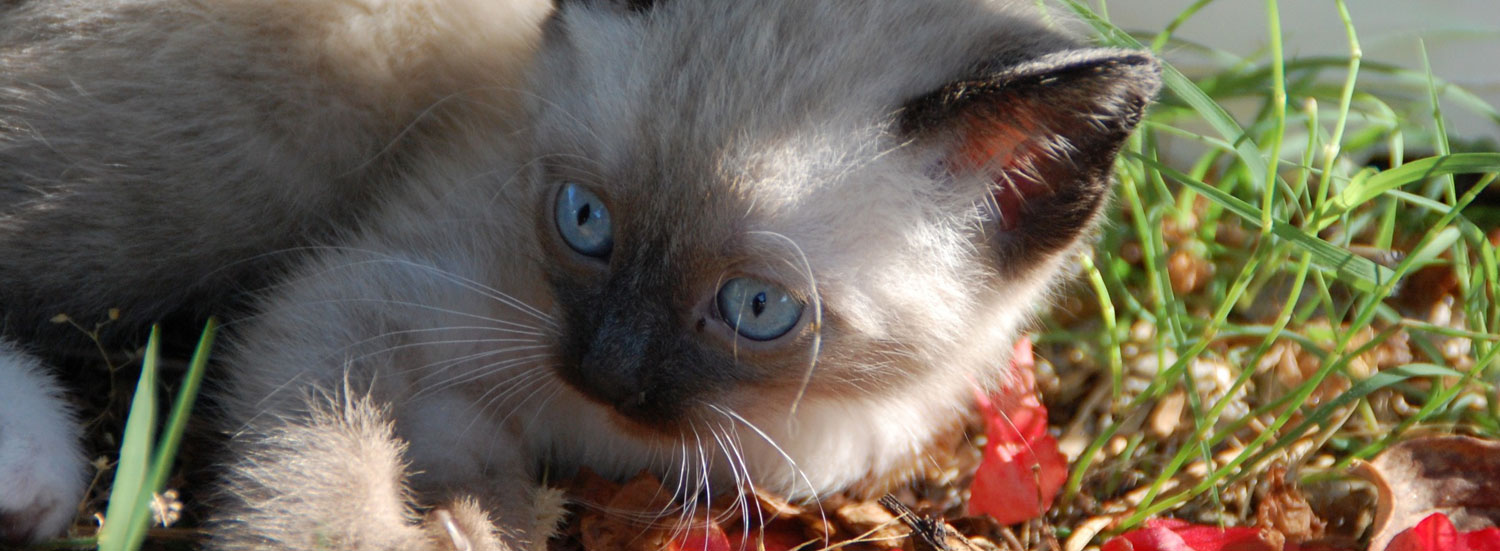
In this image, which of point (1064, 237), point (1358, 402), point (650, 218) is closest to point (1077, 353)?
point (1358, 402)

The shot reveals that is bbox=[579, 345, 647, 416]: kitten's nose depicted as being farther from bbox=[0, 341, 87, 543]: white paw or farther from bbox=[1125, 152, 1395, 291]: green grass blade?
bbox=[1125, 152, 1395, 291]: green grass blade

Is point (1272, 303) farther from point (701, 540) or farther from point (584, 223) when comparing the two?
point (584, 223)

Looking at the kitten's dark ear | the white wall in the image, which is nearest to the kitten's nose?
the kitten's dark ear

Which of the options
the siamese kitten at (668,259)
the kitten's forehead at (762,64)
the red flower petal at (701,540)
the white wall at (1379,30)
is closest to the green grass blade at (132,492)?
the siamese kitten at (668,259)

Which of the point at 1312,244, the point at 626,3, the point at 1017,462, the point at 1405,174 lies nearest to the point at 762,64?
the point at 626,3

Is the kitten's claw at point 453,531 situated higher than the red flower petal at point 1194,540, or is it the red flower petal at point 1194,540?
the kitten's claw at point 453,531

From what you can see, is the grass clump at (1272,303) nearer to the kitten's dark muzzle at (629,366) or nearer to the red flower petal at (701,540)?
the red flower petal at (701,540)

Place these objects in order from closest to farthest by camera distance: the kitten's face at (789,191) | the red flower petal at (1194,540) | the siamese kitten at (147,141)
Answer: the kitten's face at (789,191), the siamese kitten at (147,141), the red flower petal at (1194,540)
